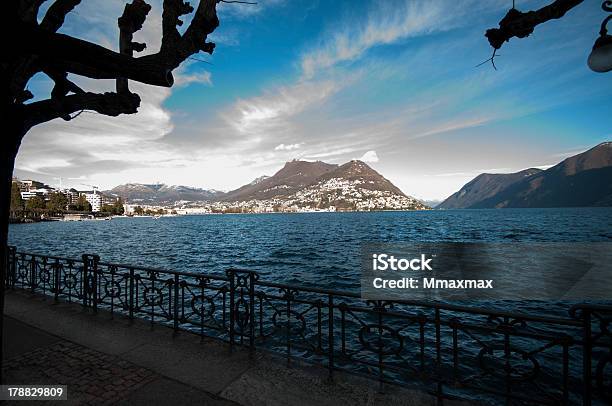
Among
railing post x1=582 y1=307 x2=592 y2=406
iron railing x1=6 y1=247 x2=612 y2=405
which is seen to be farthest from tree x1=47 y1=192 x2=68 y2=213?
railing post x1=582 y1=307 x2=592 y2=406

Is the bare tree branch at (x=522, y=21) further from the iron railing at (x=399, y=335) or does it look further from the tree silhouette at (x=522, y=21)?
the iron railing at (x=399, y=335)

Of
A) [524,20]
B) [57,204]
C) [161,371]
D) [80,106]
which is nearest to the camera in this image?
[524,20]

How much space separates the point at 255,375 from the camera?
14.7 feet

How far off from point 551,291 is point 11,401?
76.8ft

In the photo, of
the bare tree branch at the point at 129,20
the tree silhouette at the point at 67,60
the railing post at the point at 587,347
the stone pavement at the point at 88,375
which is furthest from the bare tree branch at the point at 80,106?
the railing post at the point at 587,347

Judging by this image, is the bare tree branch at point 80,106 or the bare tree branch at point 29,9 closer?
the bare tree branch at point 80,106

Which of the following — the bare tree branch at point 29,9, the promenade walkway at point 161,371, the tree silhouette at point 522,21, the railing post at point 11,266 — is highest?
the bare tree branch at point 29,9

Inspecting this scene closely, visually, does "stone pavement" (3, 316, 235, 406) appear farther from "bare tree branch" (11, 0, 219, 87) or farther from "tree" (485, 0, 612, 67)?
"tree" (485, 0, 612, 67)

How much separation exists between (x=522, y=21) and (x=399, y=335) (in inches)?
172

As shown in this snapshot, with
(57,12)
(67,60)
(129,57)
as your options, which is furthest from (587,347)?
(57,12)

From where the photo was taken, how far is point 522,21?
12.0 feet

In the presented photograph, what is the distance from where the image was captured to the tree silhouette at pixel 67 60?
2893mm

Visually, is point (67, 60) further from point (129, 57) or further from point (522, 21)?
point (522, 21)

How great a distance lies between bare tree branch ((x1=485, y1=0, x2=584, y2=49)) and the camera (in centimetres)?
338
